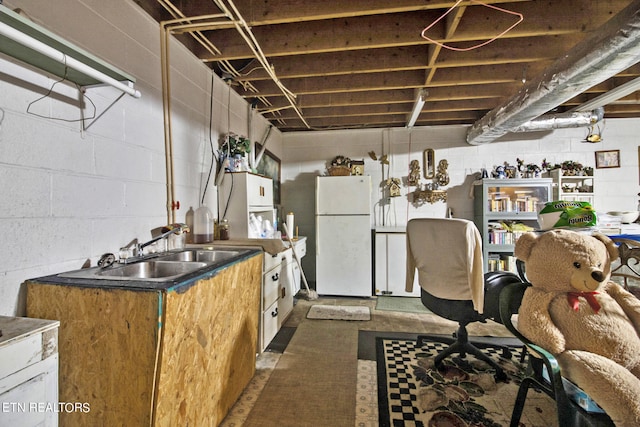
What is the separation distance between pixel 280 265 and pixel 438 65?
2329 mm

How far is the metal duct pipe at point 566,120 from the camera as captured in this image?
339 cm

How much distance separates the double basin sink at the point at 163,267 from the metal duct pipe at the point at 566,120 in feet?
12.1

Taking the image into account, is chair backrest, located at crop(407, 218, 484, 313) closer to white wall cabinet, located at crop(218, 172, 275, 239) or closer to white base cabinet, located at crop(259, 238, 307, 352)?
white base cabinet, located at crop(259, 238, 307, 352)

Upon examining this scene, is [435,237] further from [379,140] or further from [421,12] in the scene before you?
[379,140]

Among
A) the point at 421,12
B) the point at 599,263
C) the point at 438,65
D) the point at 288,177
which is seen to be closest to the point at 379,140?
the point at 288,177

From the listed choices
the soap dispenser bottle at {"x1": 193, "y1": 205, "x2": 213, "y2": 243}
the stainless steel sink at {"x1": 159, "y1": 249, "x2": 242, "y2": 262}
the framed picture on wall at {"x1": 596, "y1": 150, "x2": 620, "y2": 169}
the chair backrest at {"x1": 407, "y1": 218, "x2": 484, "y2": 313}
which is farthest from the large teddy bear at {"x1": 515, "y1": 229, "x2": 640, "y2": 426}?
the framed picture on wall at {"x1": 596, "y1": 150, "x2": 620, "y2": 169}

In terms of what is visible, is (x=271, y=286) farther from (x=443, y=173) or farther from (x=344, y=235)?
(x=443, y=173)

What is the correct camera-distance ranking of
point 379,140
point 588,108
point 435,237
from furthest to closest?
point 379,140, point 588,108, point 435,237

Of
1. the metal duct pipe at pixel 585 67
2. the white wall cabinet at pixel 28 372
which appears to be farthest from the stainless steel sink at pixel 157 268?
the metal duct pipe at pixel 585 67

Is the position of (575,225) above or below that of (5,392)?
above

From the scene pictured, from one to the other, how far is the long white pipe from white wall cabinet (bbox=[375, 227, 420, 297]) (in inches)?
129

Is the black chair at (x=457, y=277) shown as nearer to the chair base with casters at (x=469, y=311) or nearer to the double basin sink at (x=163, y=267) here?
the chair base with casters at (x=469, y=311)

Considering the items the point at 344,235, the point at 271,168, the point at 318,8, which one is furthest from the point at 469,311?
the point at 271,168

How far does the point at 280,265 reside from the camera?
2.66 m
